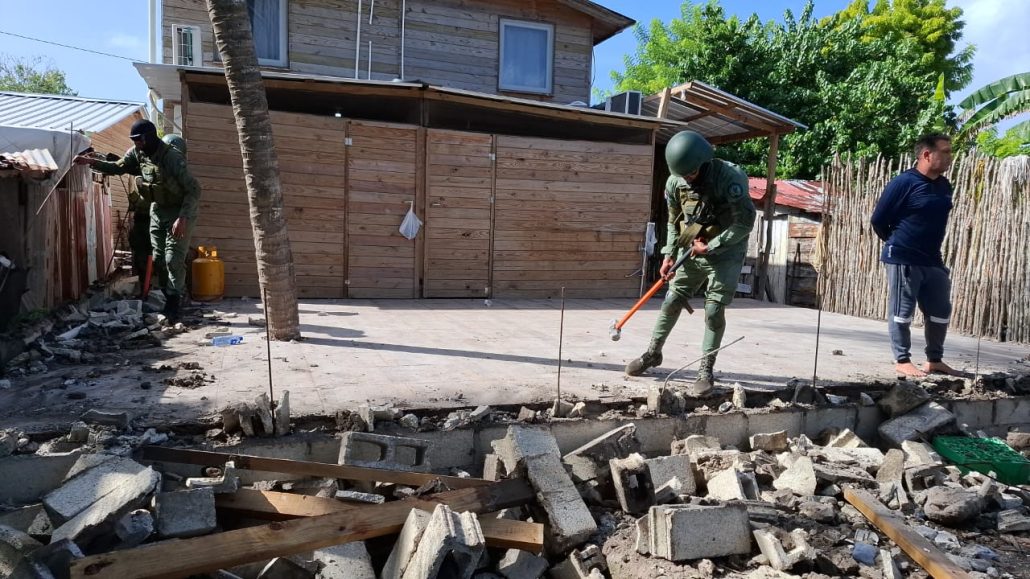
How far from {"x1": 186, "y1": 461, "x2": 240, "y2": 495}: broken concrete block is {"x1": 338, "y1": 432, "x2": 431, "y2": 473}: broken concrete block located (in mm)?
502

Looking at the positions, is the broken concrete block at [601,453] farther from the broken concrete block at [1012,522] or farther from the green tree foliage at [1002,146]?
the green tree foliage at [1002,146]

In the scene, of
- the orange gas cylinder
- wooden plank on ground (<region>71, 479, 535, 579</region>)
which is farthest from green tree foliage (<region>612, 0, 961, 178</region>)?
wooden plank on ground (<region>71, 479, 535, 579</region>)

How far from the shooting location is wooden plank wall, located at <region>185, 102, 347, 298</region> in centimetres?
780

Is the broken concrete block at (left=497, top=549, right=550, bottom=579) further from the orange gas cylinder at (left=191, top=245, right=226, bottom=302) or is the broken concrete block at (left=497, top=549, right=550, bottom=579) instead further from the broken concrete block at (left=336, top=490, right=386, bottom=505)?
the orange gas cylinder at (left=191, top=245, right=226, bottom=302)

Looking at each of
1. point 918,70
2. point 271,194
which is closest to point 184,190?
point 271,194

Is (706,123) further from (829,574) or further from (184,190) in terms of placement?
(829,574)

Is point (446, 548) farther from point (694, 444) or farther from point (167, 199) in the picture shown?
point (167, 199)

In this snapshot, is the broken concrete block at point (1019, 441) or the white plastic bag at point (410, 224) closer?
the broken concrete block at point (1019, 441)

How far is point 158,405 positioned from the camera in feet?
11.5

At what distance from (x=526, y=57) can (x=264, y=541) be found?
1021 cm

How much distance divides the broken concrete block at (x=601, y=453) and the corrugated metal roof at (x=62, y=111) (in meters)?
9.36

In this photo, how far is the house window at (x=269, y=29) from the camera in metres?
9.89

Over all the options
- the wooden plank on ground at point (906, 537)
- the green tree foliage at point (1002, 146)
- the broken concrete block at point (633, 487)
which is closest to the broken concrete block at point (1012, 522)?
the wooden plank on ground at point (906, 537)

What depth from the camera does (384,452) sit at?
327 centimetres
